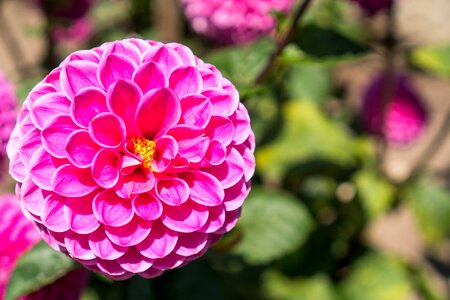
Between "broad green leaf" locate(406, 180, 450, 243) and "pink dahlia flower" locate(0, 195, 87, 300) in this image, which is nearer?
"pink dahlia flower" locate(0, 195, 87, 300)

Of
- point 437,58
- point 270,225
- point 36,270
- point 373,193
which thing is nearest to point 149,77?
point 36,270

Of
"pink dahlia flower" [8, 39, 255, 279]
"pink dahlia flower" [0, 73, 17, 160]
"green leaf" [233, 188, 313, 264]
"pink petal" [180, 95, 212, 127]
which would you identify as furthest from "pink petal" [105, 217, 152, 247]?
"green leaf" [233, 188, 313, 264]

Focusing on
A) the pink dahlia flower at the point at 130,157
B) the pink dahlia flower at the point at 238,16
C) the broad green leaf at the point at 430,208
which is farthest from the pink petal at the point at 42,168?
the broad green leaf at the point at 430,208

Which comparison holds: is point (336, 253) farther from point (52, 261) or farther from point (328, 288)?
point (52, 261)

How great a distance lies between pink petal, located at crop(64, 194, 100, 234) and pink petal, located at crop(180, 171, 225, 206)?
0.30ft

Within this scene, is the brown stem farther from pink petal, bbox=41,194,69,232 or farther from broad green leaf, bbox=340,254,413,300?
broad green leaf, bbox=340,254,413,300

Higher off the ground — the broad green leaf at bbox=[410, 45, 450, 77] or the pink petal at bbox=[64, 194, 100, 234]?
the pink petal at bbox=[64, 194, 100, 234]

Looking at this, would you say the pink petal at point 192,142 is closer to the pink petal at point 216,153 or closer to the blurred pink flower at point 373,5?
the pink petal at point 216,153

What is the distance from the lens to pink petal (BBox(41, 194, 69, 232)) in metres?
0.58

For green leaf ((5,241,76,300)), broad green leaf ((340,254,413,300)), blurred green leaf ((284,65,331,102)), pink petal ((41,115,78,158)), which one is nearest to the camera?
pink petal ((41,115,78,158))

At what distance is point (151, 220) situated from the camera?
60 centimetres

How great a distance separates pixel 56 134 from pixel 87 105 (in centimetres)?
4

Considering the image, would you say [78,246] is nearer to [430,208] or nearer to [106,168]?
[106,168]

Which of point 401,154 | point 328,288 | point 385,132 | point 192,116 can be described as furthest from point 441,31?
point 192,116
